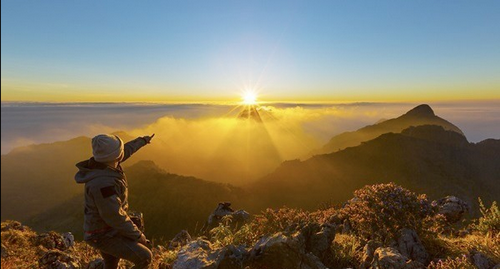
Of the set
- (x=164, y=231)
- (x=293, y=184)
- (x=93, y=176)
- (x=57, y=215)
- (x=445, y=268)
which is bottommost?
(x=57, y=215)

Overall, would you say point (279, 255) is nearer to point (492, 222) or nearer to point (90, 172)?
point (90, 172)

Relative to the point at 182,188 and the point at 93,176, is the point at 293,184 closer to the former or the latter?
the point at 182,188

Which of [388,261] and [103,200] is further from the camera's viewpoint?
[388,261]

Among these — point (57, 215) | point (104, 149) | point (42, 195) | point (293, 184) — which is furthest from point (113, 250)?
point (42, 195)

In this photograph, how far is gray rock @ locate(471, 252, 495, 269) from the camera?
561cm

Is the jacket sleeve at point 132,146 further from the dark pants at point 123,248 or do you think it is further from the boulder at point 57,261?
the boulder at point 57,261

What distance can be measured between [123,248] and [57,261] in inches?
102

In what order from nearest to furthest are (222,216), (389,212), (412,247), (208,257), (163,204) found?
(208,257) → (412,247) → (389,212) → (222,216) → (163,204)

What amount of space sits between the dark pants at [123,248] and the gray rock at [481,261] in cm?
588

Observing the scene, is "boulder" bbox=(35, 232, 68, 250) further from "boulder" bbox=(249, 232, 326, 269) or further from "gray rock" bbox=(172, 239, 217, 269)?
"boulder" bbox=(249, 232, 326, 269)

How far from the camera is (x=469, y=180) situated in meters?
120

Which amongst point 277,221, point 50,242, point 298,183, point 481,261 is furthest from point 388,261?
point 298,183

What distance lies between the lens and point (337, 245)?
266 inches

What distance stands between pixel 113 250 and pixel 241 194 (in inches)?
3736
